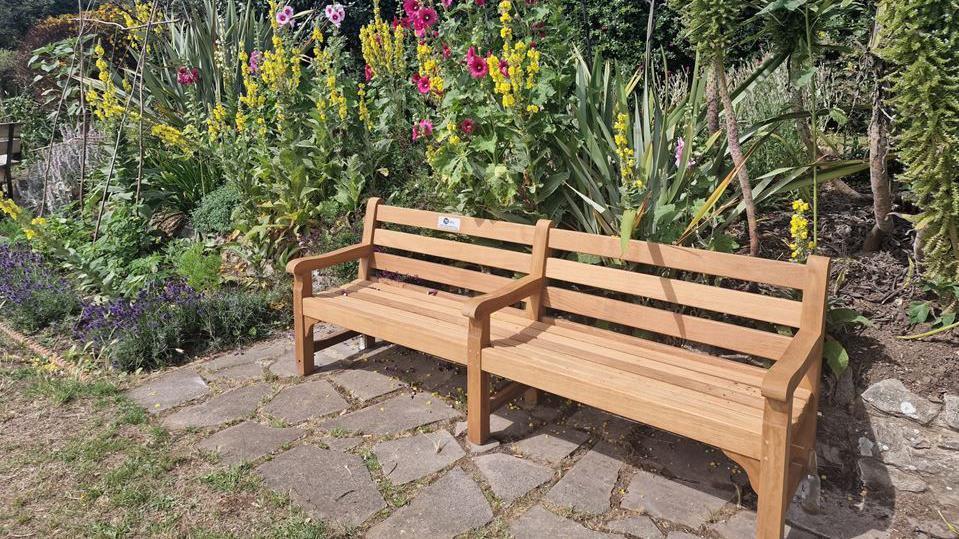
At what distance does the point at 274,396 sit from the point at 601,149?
2.06 meters

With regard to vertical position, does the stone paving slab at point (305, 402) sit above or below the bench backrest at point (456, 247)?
below

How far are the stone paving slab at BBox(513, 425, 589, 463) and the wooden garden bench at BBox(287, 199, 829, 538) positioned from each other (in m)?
0.19

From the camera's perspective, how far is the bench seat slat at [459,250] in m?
3.21

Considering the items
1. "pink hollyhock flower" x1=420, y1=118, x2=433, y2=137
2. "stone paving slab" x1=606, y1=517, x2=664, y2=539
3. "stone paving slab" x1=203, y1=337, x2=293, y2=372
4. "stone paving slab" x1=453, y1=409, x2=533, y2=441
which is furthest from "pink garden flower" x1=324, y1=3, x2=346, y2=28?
"stone paving slab" x1=606, y1=517, x2=664, y2=539

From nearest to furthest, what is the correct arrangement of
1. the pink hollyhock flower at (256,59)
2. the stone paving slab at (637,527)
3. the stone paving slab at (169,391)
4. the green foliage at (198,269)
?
the stone paving slab at (637,527) < the stone paving slab at (169,391) < the green foliage at (198,269) < the pink hollyhock flower at (256,59)

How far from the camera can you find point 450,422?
3.02 m

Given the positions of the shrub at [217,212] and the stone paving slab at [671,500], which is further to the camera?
the shrub at [217,212]

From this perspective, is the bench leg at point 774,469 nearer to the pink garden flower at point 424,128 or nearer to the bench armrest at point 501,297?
the bench armrest at point 501,297

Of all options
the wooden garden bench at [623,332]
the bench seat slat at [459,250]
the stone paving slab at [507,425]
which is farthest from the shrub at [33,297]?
the stone paving slab at [507,425]

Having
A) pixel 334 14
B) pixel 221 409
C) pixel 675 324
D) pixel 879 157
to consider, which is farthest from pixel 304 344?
pixel 879 157

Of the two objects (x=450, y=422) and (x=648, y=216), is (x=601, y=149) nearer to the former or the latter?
(x=648, y=216)

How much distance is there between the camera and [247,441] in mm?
2891

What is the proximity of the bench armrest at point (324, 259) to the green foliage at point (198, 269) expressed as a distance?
1.34m

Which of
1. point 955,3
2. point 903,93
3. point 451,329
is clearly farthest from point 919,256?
point 451,329
